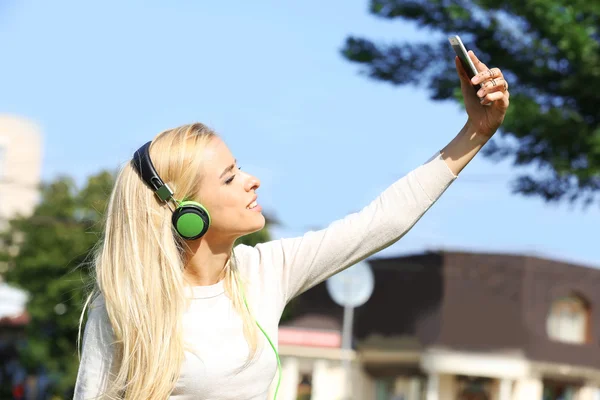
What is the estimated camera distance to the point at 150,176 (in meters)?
2.90

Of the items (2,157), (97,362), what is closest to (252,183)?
(97,362)

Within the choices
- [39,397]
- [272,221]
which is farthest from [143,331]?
[39,397]

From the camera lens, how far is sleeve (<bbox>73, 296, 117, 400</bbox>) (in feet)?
9.33

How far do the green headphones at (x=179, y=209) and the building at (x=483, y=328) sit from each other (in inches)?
1101

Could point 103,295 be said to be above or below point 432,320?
below

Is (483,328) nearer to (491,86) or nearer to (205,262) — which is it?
(205,262)

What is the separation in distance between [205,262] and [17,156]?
53.1 meters

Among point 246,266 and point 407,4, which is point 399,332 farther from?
point 246,266

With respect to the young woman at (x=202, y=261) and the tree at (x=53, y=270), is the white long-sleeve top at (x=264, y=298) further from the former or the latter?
the tree at (x=53, y=270)

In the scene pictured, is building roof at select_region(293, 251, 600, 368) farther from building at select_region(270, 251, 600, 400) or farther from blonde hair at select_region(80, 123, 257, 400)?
blonde hair at select_region(80, 123, 257, 400)

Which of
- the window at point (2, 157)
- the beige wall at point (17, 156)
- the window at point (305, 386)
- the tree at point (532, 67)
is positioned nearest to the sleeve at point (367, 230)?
the tree at point (532, 67)

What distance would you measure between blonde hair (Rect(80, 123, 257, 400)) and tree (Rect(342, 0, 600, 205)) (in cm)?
617

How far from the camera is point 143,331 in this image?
283 centimetres

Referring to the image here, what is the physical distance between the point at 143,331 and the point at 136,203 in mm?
360
